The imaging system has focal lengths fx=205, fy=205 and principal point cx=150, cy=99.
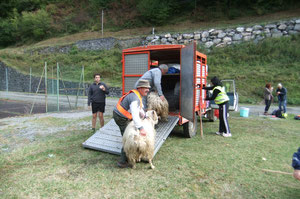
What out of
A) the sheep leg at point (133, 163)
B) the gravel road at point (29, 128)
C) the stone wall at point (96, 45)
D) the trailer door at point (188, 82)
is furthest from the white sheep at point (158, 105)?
the stone wall at point (96, 45)

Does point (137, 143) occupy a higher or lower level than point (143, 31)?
lower

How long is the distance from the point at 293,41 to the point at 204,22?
39.2ft

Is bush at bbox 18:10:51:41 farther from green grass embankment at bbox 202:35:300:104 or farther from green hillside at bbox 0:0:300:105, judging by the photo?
green grass embankment at bbox 202:35:300:104

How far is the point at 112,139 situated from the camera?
521 centimetres

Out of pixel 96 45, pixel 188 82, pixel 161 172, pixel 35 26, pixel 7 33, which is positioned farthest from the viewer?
pixel 7 33

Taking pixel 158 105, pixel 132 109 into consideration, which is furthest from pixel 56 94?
pixel 132 109

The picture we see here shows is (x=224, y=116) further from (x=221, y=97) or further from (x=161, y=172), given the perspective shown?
(x=161, y=172)

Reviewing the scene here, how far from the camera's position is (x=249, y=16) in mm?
26344

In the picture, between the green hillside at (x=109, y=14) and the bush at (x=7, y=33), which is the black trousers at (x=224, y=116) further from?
the bush at (x=7, y=33)

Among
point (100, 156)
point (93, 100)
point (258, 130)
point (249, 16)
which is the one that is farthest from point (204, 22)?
point (100, 156)

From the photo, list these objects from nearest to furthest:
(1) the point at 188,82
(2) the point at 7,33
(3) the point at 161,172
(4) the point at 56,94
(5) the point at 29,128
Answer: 1. (3) the point at 161,172
2. (1) the point at 188,82
3. (5) the point at 29,128
4. (4) the point at 56,94
5. (2) the point at 7,33

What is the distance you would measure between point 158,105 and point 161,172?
7.09 ft

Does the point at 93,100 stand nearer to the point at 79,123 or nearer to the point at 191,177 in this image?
the point at 79,123

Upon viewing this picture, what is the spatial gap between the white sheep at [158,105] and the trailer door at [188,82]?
22.1 inches
